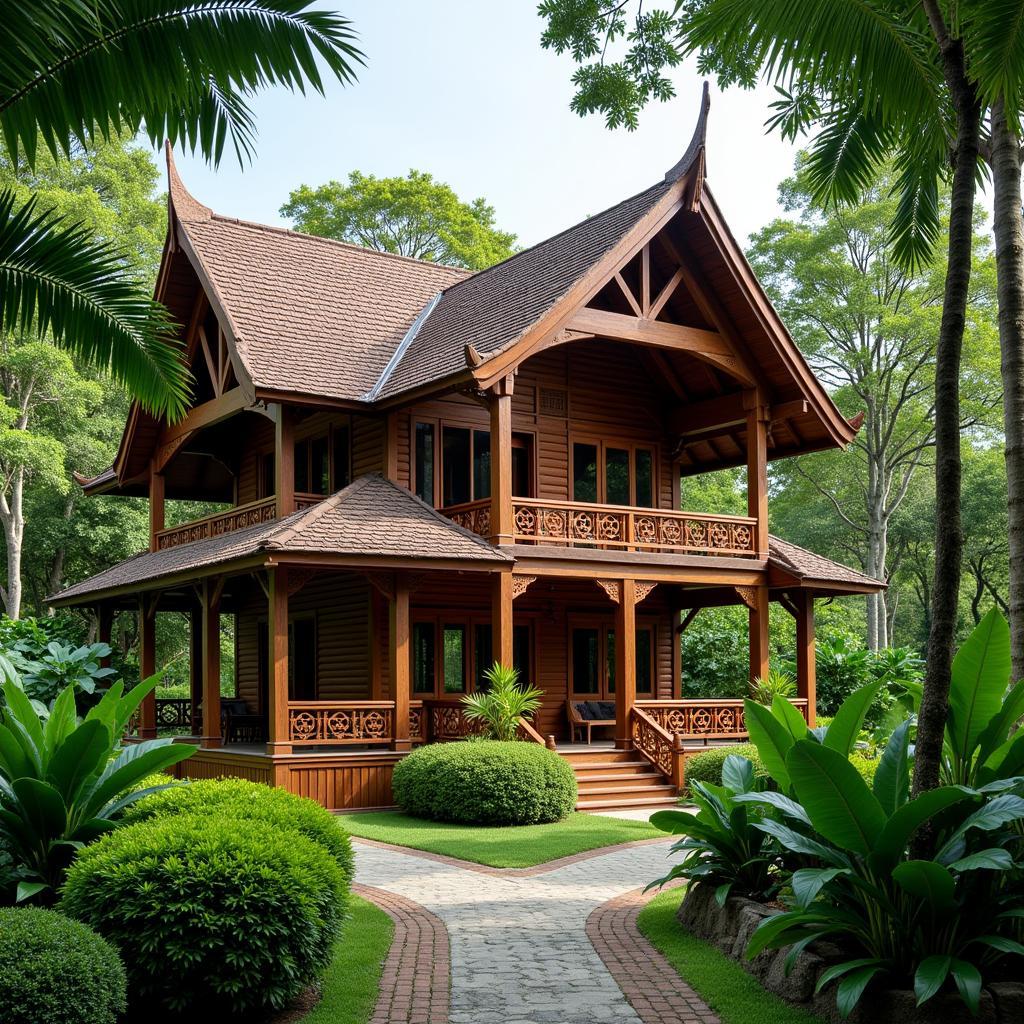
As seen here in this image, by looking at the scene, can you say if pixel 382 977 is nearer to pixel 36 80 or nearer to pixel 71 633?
pixel 36 80

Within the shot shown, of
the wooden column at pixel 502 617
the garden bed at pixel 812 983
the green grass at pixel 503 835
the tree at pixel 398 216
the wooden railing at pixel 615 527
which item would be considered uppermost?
the tree at pixel 398 216

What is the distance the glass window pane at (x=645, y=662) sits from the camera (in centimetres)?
2559

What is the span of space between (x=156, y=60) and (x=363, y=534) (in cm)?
1092

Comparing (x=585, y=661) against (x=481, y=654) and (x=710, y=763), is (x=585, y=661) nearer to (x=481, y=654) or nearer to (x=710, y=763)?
(x=481, y=654)

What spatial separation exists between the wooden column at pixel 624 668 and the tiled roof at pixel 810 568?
11.0 ft

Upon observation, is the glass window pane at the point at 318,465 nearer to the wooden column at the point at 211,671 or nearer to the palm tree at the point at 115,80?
the wooden column at the point at 211,671

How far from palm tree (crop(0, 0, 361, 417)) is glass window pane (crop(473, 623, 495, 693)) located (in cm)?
1479

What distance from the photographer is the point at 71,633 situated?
87.4 ft

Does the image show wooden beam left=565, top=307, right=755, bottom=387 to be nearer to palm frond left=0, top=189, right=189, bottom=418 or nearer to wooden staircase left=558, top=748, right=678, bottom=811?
wooden staircase left=558, top=748, right=678, bottom=811

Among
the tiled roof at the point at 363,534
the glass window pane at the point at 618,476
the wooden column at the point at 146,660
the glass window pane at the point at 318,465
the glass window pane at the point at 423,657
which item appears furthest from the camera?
the glass window pane at the point at 618,476

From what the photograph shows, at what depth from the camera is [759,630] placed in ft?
74.5

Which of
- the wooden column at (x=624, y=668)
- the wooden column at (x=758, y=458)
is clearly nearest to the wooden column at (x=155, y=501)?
the wooden column at (x=624, y=668)

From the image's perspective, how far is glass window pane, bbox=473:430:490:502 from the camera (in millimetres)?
22766

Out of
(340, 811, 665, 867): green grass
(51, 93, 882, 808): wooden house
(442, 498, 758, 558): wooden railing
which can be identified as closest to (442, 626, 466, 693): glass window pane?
(51, 93, 882, 808): wooden house
